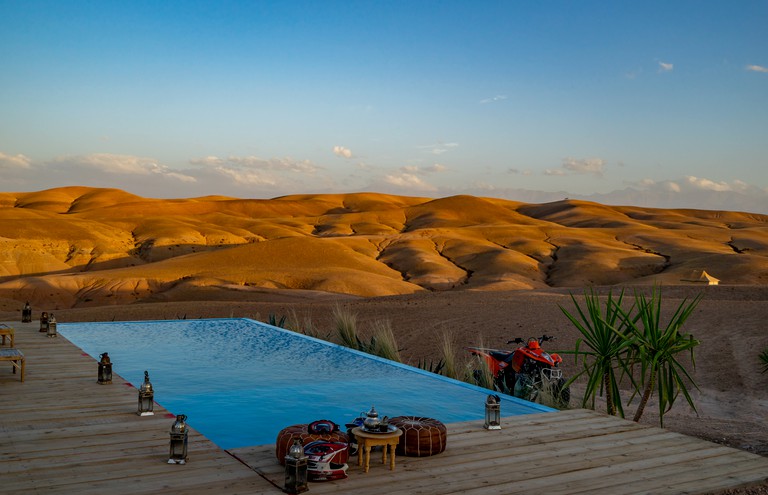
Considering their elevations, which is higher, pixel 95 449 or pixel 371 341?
pixel 95 449

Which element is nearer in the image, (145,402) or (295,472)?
(295,472)

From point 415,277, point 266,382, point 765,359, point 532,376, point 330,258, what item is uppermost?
point 532,376

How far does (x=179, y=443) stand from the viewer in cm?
509

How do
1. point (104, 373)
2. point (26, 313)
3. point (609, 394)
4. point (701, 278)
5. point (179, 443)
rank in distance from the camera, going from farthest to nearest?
point (701, 278)
point (26, 313)
point (104, 373)
point (609, 394)
point (179, 443)

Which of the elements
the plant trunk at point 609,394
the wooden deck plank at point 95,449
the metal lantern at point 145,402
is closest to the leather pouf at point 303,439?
the wooden deck plank at point 95,449

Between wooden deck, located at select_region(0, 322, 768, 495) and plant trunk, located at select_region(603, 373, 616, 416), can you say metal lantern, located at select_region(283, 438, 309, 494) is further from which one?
plant trunk, located at select_region(603, 373, 616, 416)

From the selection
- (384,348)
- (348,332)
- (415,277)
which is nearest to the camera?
(384,348)

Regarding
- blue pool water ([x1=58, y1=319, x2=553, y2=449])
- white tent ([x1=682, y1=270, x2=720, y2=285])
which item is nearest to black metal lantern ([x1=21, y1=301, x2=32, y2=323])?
blue pool water ([x1=58, y1=319, x2=553, y2=449])

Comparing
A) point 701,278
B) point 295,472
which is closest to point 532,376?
point 295,472

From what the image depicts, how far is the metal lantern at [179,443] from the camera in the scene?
501cm

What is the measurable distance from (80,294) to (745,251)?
47719mm

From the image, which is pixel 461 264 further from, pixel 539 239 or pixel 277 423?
pixel 277 423

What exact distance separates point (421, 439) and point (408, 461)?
20cm

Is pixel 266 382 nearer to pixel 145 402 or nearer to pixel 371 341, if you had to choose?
pixel 371 341
